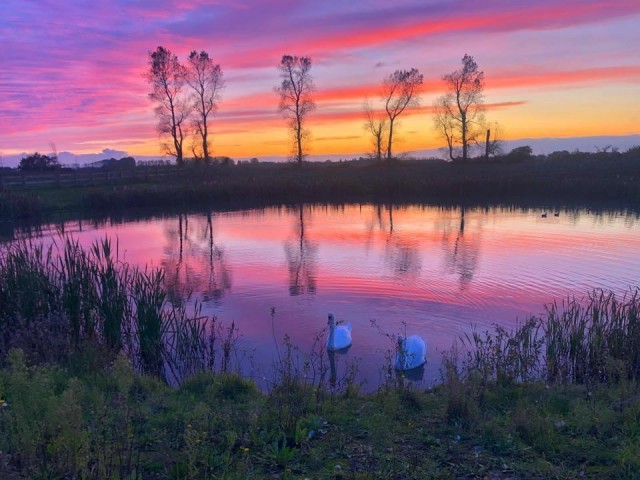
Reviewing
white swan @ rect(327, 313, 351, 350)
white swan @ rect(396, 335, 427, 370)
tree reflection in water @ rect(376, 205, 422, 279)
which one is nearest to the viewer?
white swan @ rect(396, 335, 427, 370)

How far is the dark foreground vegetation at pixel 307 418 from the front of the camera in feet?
12.9

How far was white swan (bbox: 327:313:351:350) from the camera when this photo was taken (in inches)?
340

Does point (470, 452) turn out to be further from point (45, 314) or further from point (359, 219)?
point (359, 219)

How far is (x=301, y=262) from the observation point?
16.1 meters

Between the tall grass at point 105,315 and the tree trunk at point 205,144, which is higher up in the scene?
the tree trunk at point 205,144

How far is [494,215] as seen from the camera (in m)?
26.9

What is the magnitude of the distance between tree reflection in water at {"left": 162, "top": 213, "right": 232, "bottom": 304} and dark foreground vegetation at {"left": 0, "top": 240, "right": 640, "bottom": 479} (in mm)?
2826

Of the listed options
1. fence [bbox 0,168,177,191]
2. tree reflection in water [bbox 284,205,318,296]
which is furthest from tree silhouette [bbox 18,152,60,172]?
tree reflection in water [bbox 284,205,318,296]

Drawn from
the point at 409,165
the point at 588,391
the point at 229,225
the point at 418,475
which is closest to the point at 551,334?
the point at 588,391

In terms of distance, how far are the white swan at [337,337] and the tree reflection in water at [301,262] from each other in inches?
143

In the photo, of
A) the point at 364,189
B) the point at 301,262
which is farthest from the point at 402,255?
the point at 364,189

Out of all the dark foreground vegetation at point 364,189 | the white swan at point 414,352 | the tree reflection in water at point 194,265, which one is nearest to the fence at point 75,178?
the dark foreground vegetation at point 364,189

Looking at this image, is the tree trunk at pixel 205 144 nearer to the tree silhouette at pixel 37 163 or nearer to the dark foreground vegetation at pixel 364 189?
the dark foreground vegetation at pixel 364 189

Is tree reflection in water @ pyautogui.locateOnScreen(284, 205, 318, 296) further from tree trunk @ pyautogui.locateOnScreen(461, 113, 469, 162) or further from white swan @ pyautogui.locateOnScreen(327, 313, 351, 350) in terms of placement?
tree trunk @ pyautogui.locateOnScreen(461, 113, 469, 162)
